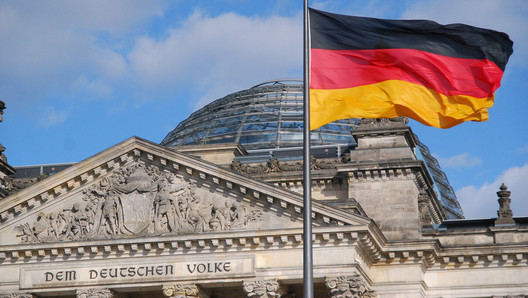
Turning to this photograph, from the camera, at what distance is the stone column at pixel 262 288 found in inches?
1779

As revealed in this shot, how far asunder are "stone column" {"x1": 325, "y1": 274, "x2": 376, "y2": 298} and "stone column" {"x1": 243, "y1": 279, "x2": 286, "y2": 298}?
2.25m

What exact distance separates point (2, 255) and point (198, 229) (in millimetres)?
9500

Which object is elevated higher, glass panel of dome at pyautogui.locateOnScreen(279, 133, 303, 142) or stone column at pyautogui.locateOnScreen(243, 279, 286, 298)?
glass panel of dome at pyautogui.locateOnScreen(279, 133, 303, 142)

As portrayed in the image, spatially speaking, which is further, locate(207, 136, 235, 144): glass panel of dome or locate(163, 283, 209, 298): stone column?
locate(207, 136, 235, 144): glass panel of dome

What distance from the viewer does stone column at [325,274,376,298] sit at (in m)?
44.4

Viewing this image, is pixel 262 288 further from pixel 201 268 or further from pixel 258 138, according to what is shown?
pixel 258 138

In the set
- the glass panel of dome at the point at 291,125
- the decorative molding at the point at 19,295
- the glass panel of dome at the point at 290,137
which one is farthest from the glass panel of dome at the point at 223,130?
the decorative molding at the point at 19,295

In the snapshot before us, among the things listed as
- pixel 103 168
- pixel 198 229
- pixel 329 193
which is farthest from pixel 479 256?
pixel 103 168

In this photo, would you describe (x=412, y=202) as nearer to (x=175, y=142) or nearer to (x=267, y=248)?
(x=267, y=248)

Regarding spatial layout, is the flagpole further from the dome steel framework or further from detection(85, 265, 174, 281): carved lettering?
the dome steel framework

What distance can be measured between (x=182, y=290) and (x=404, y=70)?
1896cm

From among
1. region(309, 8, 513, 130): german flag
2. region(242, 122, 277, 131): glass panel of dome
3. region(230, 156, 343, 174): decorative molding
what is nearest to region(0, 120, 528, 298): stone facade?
region(230, 156, 343, 174): decorative molding

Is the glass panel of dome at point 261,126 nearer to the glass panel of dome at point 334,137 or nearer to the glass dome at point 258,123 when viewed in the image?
the glass dome at point 258,123

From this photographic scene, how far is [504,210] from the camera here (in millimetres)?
49938
